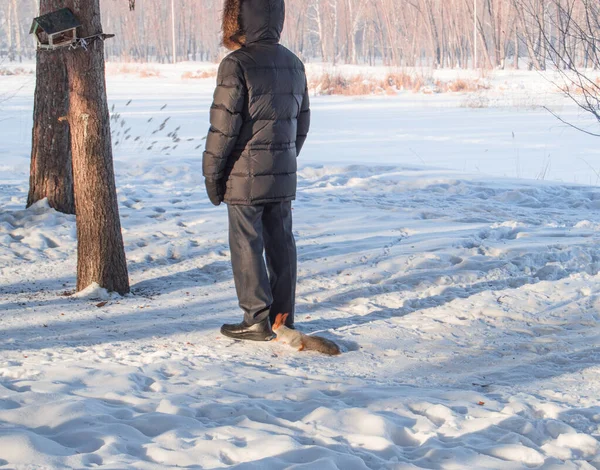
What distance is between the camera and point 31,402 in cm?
309

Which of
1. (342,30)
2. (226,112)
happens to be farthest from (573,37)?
(342,30)

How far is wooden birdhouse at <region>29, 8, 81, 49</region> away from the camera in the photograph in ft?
15.7

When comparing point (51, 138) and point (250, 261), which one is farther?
point (51, 138)

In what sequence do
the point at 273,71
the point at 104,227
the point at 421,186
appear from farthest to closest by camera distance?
the point at 421,186, the point at 104,227, the point at 273,71

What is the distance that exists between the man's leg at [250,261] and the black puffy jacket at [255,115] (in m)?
0.09

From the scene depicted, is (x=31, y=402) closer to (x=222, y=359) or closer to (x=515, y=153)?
(x=222, y=359)

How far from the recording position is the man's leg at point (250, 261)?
4.10 metres

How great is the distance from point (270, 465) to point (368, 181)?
22.6 feet

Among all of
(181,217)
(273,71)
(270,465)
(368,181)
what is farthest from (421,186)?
(270,465)

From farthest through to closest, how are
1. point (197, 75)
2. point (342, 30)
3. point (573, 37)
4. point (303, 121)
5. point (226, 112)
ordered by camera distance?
point (342, 30), point (197, 75), point (573, 37), point (303, 121), point (226, 112)

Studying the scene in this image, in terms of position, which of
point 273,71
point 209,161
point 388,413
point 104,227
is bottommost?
point 388,413

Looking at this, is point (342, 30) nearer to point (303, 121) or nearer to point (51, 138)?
point (51, 138)

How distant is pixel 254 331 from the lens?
4.23 meters

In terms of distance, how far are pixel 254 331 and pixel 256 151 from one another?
0.99 meters
